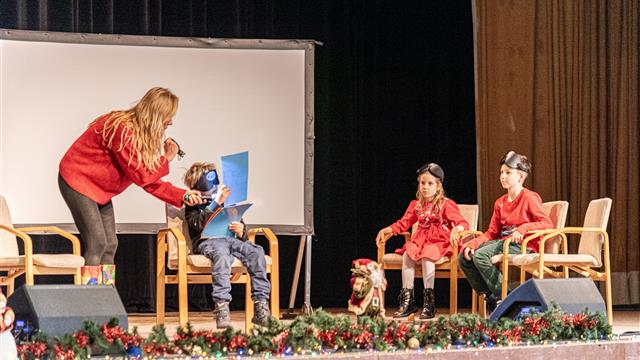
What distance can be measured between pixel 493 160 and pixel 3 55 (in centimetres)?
326

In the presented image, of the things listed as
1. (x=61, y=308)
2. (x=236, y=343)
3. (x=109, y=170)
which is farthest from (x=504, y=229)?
(x=61, y=308)

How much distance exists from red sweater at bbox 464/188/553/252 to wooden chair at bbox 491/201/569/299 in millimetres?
79

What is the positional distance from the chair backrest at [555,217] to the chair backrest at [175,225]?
1977 millimetres

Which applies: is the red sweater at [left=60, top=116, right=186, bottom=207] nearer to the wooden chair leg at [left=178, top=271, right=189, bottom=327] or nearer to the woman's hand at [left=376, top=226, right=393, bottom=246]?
the wooden chair leg at [left=178, top=271, right=189, bottom=327]

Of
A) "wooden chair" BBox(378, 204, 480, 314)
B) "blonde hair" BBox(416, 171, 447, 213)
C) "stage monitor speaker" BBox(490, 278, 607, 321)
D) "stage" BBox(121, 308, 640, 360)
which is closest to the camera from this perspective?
"stage" BBox(121, 308, 640, 360)

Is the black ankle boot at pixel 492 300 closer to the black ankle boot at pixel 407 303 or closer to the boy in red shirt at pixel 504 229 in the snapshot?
the boy in red shirt at pixel 504 229

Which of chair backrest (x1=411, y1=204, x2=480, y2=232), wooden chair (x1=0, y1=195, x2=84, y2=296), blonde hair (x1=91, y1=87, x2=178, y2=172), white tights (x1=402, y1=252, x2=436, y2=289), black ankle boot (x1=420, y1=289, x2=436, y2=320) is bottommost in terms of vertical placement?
black ankle boot (x1=420, y1=289, x2=436, y2=320)

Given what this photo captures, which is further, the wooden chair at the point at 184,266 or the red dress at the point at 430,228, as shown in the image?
the red dress at the point at 430,228

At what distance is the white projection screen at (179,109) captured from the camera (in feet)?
19.3

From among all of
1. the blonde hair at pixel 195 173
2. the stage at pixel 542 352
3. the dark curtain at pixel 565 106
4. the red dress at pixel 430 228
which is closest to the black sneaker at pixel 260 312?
the blonde hair at pixel 195 173

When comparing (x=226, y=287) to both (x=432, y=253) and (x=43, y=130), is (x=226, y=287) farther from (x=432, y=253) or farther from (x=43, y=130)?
(x=43, y=130)

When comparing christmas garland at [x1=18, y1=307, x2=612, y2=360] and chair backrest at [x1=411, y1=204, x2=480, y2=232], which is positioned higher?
chair backrest at [x1=411, y1=204, x2=480, y2=232]

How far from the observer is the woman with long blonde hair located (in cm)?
427

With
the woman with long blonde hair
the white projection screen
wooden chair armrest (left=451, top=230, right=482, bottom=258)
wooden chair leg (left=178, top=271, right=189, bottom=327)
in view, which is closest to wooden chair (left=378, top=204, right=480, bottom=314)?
wooden chair armrest (left=451, top=230, right=482, bottom=258)
